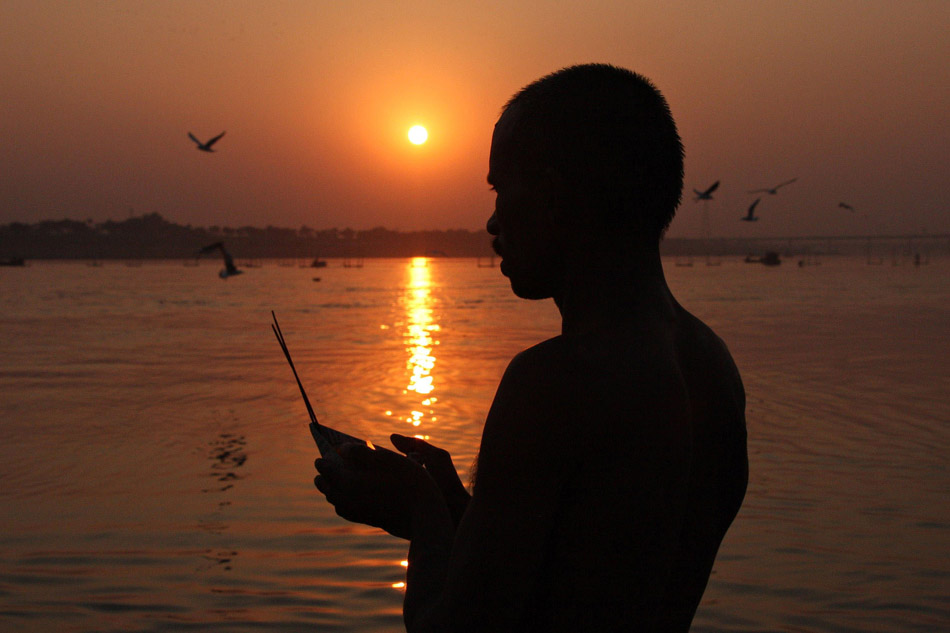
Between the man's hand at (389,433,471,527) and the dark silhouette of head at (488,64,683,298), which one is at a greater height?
the dark silhouette of head at (488,64,683,298)

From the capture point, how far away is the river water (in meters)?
5.91

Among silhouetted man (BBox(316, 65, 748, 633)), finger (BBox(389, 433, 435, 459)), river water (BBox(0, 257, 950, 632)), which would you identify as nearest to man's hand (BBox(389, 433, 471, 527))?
finger (BBox(389, 433, 435, 459))

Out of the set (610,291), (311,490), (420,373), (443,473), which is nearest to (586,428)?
(610,291)

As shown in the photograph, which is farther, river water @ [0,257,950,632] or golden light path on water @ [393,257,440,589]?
golden light path on water @ [393,257,440,589]

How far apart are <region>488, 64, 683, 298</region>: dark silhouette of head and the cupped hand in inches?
15.0

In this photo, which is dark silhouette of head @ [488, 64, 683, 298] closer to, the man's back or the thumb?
the man's back

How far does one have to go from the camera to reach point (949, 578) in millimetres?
6242

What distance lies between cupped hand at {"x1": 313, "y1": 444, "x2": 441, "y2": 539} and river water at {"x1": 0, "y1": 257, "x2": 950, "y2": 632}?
4.17 metres

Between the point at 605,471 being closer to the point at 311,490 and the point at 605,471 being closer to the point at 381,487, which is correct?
the point at 381,487

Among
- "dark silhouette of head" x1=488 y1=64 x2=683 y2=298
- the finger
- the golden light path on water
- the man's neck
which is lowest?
the golden light path on water

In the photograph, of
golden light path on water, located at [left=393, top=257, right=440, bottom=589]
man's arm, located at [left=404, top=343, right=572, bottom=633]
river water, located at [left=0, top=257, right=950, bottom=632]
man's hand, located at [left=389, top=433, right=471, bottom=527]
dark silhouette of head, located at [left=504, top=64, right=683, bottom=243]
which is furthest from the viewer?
golden light path on water, located at [left=393, top=257, right=440, bottom=589]

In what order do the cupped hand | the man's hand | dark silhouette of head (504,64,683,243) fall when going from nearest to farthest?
dark silhouette of head (504,64,683,243) < the cupped hand < the man's hand

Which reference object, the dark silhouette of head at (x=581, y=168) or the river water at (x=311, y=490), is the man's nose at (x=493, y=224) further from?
the river water at (x=311, y=490)

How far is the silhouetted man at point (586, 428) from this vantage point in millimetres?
1414
